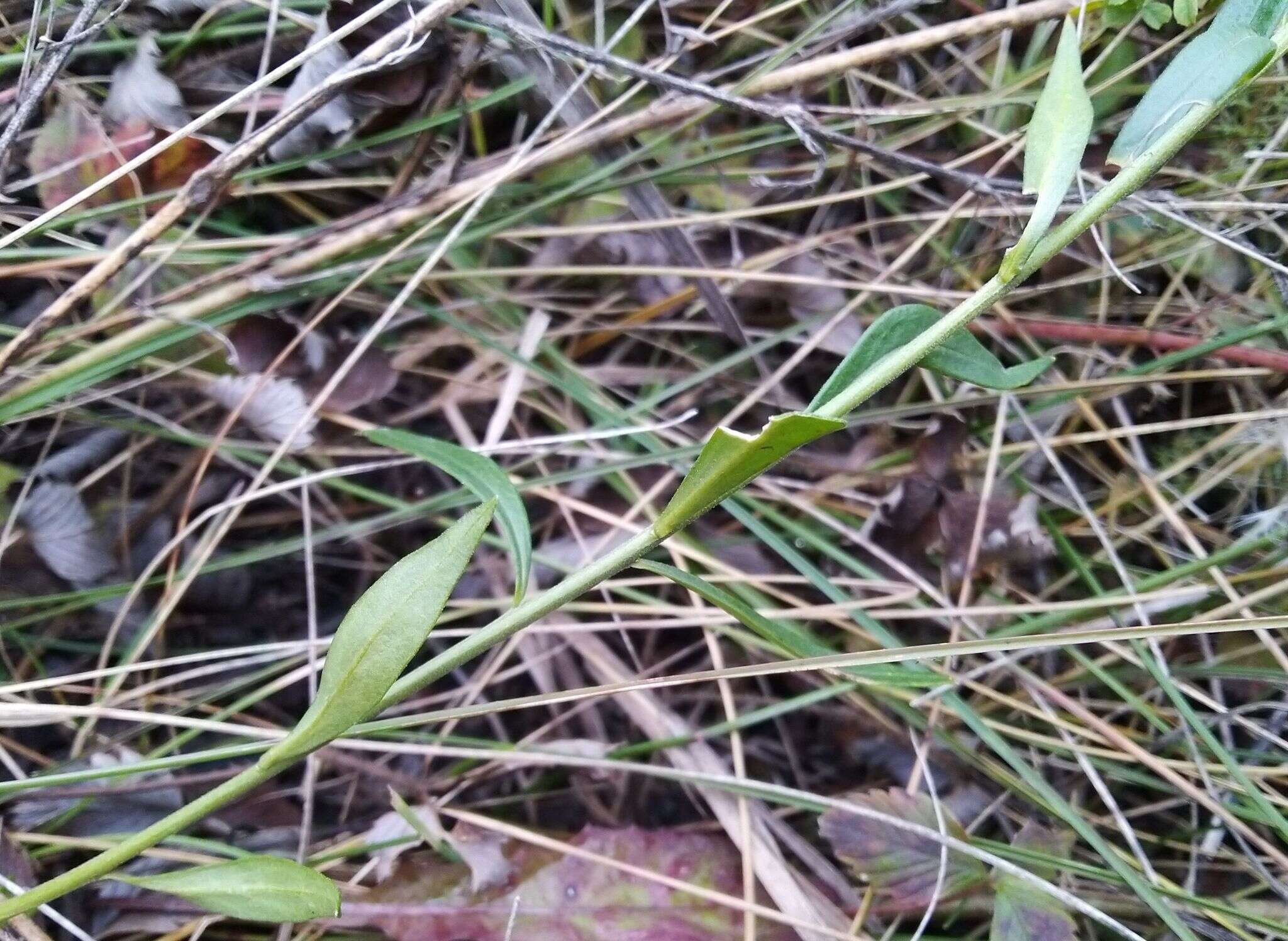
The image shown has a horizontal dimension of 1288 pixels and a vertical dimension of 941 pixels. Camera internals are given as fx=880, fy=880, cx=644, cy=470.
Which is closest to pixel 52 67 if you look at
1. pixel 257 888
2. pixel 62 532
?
pixel 62 532

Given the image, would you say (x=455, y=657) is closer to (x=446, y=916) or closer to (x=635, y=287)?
(x=446, y=916)

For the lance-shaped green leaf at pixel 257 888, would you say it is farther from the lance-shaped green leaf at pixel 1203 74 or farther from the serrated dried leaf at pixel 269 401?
the lance-shaped green leaf at pixel 1203 74

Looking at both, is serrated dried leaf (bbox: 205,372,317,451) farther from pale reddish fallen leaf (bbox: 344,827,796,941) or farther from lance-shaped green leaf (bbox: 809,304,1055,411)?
lance-shaped green leaf (bbox: 809,304,1055,411)

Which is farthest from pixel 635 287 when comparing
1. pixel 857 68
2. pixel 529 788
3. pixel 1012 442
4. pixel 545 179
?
pixel 529 788

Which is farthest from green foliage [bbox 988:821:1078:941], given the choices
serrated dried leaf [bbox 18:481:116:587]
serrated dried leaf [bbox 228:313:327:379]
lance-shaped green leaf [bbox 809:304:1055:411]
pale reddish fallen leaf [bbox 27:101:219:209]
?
pale reddish fallen leaf [bbox 27:101:219:209]

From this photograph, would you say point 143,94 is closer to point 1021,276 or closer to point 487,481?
point 487,481

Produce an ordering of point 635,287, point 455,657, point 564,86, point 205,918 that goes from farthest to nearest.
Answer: point 635,287 < point 564,86 < point 205,918 < point 455,657
